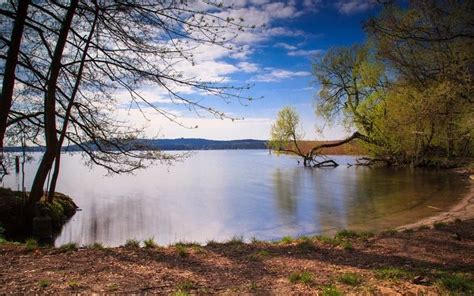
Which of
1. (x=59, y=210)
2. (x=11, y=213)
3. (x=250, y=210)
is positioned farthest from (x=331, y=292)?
(x=59, y=210)

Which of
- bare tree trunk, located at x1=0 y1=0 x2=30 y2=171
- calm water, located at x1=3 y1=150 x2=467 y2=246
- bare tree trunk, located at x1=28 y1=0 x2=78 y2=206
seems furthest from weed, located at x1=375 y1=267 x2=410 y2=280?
bare tree trunk, located at x1=28 y1=0 x2=78 y2=206

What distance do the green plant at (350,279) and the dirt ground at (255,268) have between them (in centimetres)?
1

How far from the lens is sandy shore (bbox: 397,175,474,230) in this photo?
43.2 feet

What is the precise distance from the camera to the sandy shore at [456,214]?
13152 millimetres

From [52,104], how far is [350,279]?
791 cm

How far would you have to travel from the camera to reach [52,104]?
9.68 meters

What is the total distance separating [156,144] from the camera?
10.7 meters

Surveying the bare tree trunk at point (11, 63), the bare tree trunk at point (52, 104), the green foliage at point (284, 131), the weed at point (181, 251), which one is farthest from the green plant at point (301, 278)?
the green foliage at point (284, 131)

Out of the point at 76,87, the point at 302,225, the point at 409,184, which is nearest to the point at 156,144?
the point at 76,87

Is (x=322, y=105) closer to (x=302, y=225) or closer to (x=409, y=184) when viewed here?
(x=409, y=184)

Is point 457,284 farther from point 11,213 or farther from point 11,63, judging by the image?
point 11,213

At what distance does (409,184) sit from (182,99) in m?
24.1

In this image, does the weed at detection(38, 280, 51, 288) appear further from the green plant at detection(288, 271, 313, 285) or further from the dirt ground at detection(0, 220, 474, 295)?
the green plant at detection(288, 271, 313, 285)

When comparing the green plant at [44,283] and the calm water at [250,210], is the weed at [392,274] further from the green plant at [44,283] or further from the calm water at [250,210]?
the calm water at [250,210]
